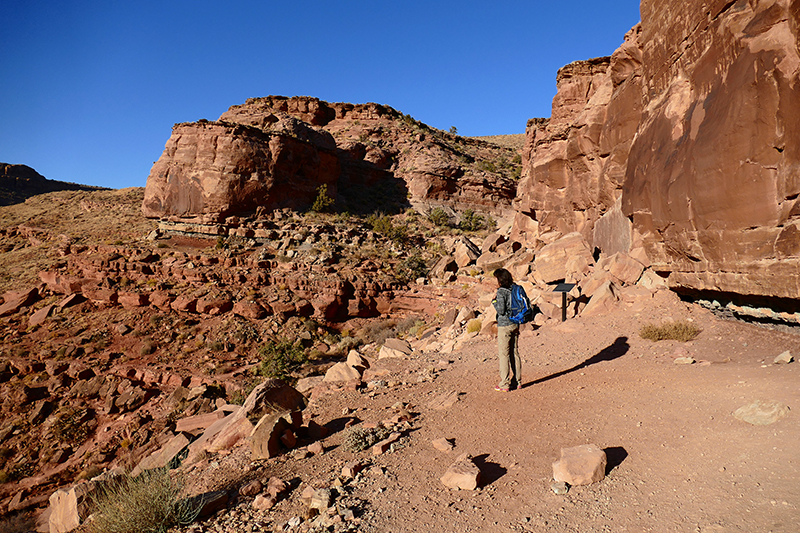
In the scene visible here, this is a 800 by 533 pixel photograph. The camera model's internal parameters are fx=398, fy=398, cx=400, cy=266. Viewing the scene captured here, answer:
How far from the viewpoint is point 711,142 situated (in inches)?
256

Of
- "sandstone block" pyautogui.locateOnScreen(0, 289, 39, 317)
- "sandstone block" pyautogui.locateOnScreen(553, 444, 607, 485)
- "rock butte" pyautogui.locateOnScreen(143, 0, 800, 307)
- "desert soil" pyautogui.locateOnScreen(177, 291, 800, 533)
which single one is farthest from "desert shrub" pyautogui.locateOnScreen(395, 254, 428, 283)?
"sandstone block" pyautogui.locateOnScreen(553, 444, 607, 485)

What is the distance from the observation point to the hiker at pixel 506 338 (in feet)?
19.4

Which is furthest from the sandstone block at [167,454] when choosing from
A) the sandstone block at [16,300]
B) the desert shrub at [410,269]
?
the sandstone block at [16,300]

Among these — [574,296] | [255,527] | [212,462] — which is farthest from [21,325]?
[574,296]

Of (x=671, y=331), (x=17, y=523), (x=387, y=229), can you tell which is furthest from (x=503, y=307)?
(x=387, y=229)

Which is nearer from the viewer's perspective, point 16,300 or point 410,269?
point 16,300

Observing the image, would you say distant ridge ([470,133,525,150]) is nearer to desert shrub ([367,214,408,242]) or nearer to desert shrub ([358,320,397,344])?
desert shrub ([367,214,408,242])

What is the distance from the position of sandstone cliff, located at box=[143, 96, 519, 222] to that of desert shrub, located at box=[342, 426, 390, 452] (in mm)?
21932

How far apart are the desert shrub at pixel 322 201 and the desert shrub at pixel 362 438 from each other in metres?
23.9

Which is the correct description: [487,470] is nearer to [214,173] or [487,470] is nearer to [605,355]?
[605,355]

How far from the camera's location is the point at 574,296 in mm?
10289

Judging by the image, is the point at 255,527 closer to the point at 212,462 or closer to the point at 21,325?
the point at 212,462

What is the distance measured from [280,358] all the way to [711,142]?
1304 cm

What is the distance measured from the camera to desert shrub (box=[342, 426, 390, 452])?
471cm
